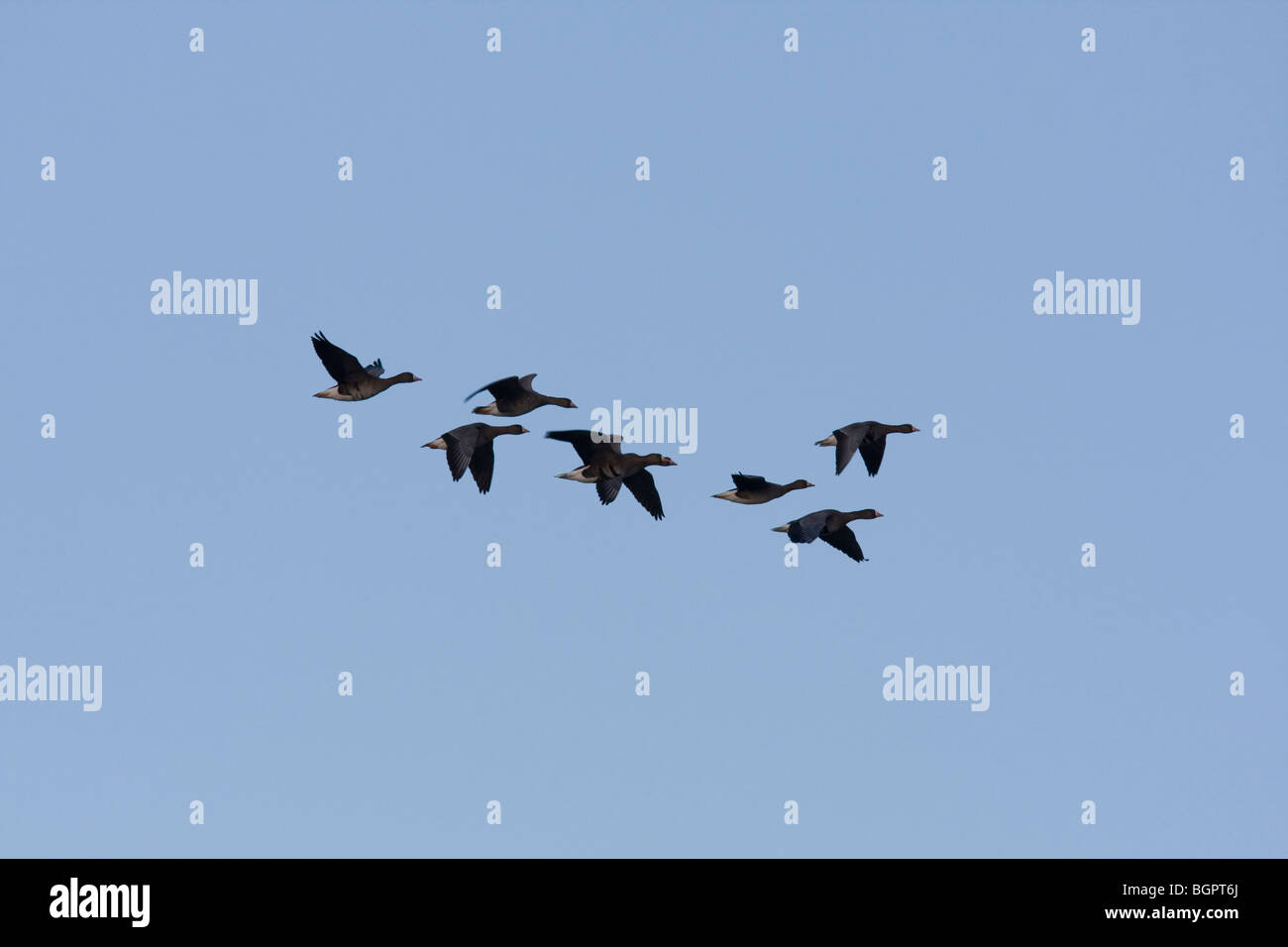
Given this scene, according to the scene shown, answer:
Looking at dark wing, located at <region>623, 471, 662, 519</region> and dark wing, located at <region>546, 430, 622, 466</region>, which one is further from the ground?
dark wing, located at <region>546, 430, 622, 466</region>

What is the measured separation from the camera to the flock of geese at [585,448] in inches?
2013

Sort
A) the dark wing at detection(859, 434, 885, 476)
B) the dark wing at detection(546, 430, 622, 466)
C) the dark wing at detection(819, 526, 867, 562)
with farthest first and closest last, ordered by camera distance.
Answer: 1. the dark wing at detection(819, 526, 867, 562)
2. the dark wing at detection(859, 434, 885, 476)
3. the dark wing at detection(546, 430, 622, 466)

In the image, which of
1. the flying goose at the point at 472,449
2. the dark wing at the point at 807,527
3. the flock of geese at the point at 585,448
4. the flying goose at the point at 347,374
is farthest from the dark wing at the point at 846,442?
the flying goose at the point at 347,374

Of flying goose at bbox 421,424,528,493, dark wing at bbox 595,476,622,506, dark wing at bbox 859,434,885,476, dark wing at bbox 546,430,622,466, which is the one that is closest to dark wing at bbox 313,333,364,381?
flying goose at bbox 421,424,528,493

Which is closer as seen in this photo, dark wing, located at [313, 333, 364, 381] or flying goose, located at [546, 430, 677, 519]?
dark wing, located at [313, 333, 364, 381]

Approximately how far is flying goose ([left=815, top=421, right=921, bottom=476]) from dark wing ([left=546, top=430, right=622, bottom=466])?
4368 mm

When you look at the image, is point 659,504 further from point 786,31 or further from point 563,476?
point 786,31

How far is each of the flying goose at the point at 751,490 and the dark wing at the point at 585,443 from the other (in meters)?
2.61

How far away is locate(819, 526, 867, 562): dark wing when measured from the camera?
180ft

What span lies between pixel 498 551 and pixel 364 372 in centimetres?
802

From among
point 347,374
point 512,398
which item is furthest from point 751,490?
point 347,374

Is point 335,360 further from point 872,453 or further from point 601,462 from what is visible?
point 872,453

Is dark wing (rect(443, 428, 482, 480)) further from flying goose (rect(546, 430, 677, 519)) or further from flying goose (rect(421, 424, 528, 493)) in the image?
flying goose (rect(546, 430, 677, 519))

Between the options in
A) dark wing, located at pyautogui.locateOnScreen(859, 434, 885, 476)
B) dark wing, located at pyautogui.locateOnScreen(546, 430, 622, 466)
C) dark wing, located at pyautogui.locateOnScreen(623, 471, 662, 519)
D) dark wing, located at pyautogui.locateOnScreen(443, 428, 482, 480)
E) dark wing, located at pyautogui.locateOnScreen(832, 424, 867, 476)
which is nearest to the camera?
dark wing, located at pyautogui.locateOnScreen(443, 428, 482, 480)
